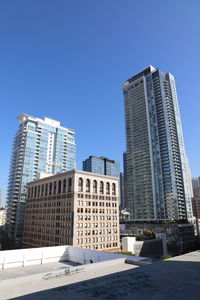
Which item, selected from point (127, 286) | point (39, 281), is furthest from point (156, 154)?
point (127, 286)

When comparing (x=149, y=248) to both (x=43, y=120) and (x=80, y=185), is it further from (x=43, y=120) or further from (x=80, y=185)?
(x=43, y=120)

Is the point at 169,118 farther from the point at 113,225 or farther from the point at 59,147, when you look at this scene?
the point at 113,225

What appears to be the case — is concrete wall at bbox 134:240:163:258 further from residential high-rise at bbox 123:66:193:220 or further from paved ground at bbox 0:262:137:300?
residential high-rise at bbox 123:66:193:220

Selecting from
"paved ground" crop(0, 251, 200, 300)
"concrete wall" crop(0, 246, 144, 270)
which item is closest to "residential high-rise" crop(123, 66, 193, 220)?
"concrete wall" crop(0, 246, 144, 270)

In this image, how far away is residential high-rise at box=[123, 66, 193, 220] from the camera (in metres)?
162

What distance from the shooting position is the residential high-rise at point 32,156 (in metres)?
146

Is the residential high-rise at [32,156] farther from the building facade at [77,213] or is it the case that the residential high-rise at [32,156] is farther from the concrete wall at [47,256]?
the concrete wall at [47,256]

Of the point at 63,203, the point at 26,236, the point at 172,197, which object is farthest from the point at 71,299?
the point at 172,197

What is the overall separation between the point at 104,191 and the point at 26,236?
5544cm

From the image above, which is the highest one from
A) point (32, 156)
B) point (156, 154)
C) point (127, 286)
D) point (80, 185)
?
point (156, 154)

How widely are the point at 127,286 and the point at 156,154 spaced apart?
16195 cm

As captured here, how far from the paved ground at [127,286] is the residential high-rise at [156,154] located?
14560cm

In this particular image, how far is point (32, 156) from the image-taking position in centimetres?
15925

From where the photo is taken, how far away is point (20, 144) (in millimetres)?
160125
